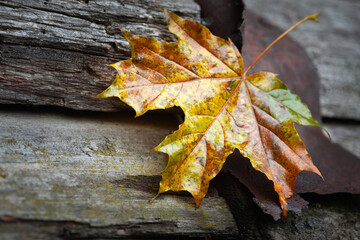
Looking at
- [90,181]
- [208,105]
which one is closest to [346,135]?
[208,105]

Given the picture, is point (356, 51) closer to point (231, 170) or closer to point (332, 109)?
point (332, 109)

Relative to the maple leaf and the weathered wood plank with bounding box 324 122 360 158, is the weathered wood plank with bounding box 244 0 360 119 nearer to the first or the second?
the weathered wood plank with bounding box 324 122 360 158

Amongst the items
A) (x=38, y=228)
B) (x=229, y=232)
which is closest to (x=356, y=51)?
(x=229, y=232)

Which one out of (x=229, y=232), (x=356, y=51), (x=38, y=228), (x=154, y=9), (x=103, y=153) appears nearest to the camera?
(x=38, y=228)

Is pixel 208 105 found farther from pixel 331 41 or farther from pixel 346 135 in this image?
pixel 331 41

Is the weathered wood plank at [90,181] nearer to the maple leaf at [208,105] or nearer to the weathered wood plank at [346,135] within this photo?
the maple leaf at [208,105]

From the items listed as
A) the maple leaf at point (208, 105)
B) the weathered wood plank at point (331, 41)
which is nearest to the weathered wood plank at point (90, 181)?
the maple leaf at point (208, 105)

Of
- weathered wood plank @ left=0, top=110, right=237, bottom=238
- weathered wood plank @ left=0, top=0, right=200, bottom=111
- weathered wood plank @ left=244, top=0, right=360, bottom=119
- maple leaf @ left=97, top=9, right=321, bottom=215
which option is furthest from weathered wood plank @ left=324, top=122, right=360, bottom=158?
weathered wood plank @ left=0, top=0, right=200, bottom=111
